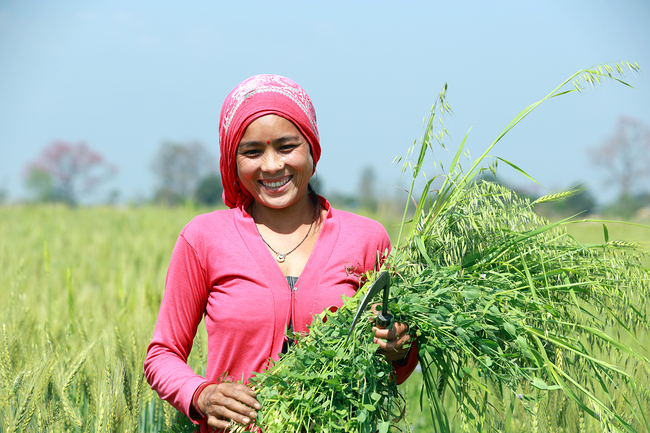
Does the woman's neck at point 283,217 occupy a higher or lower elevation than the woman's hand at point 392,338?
higher

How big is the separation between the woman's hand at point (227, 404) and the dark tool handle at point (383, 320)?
1.23 ft

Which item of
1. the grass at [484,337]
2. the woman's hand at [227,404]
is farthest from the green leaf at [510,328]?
the woman's hand at [227,404]

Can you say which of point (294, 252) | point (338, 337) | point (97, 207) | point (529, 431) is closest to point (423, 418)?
point (529, 431)

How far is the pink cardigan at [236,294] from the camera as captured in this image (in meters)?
1.61

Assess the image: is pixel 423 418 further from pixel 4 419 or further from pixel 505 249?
pixel 4 419

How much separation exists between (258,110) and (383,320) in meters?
0.81

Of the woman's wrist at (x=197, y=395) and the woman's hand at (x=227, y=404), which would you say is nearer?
the woman's hand at (x=227, y=404)

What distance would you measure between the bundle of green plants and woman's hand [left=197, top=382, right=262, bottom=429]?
0.03 m

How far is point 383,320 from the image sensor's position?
132cm

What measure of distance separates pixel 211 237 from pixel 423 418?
2325mm

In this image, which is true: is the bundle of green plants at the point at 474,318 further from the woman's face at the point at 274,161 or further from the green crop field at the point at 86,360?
the woman's face at the point at 274,161

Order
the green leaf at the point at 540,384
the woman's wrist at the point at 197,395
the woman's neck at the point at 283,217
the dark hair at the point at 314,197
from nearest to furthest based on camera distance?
the green leaf at the point at 540,384
the woman's wrist at the point at 197,395
the woman's neck at the point at 283,217
the dark hair at the point at 314,197

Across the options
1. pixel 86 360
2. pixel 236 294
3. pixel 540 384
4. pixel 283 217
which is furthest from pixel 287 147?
pixel 86 360

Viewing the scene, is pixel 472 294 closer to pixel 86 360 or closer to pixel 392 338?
pixel 392 338
